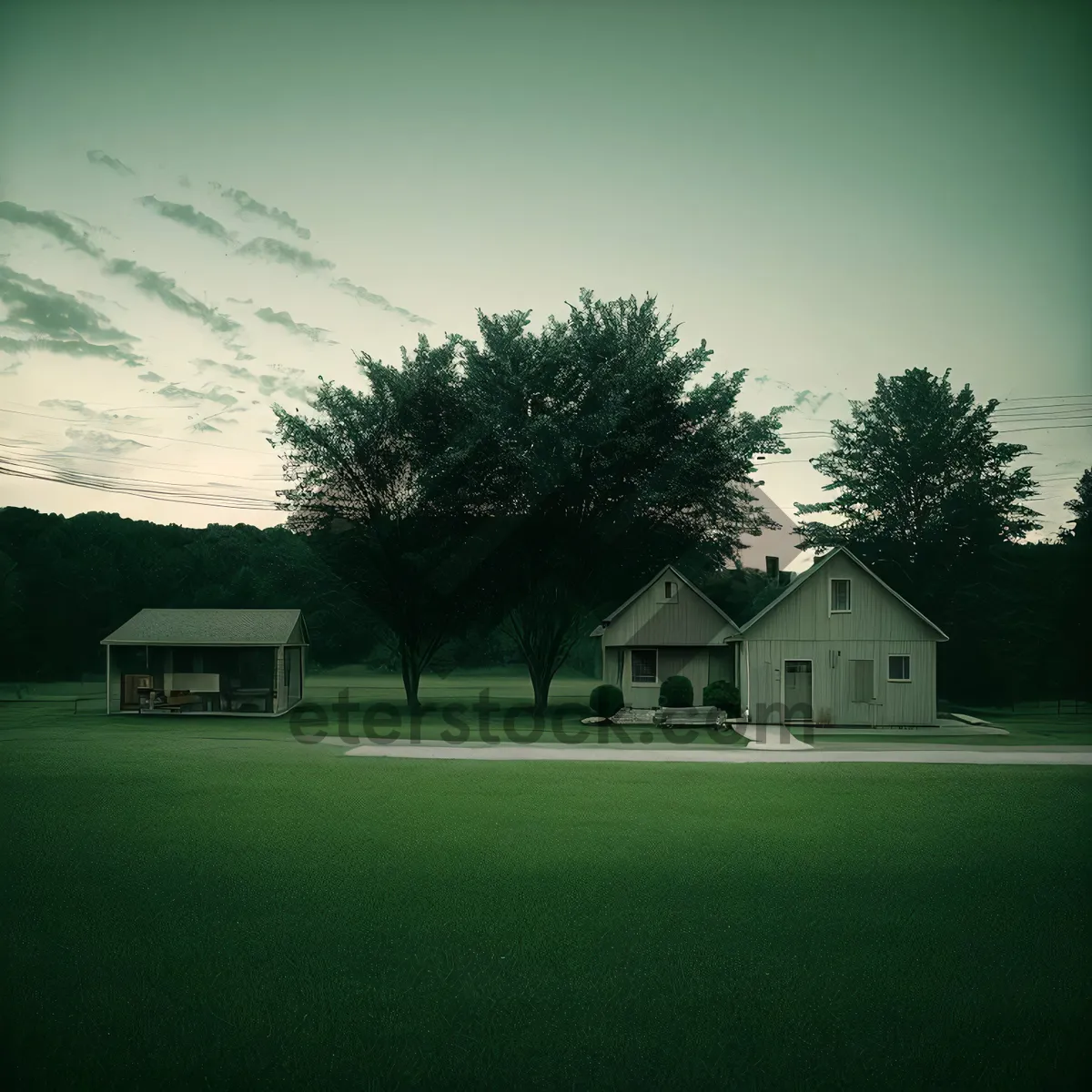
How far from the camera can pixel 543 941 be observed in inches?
304

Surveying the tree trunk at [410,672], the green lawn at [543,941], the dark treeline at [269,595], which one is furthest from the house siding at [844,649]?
the green lawn at [543,941]

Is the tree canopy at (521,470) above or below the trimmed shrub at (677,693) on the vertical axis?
above

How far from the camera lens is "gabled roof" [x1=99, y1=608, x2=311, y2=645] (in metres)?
38.1

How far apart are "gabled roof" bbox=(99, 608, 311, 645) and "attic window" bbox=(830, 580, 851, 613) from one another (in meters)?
20.4

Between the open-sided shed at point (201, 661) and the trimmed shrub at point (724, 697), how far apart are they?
16.3 m

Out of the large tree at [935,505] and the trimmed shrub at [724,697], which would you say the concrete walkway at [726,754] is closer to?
the trimmed shrub at [724,697]

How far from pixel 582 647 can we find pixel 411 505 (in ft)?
168

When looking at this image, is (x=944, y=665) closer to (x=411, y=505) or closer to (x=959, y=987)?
(x=411, y=505)

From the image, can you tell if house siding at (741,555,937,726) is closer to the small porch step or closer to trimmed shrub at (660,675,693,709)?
the small porch step

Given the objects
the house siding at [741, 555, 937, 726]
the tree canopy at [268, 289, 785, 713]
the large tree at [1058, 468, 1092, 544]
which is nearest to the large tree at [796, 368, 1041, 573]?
the large tree at [1058, 468, 1092, 544]

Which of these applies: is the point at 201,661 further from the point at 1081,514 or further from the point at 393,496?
the point at 1081,514

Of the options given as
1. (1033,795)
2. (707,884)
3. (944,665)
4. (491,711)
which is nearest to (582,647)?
(944,665)

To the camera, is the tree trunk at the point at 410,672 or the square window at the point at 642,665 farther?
the square window at the point at 642,665

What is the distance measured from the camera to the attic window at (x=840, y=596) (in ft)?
108
